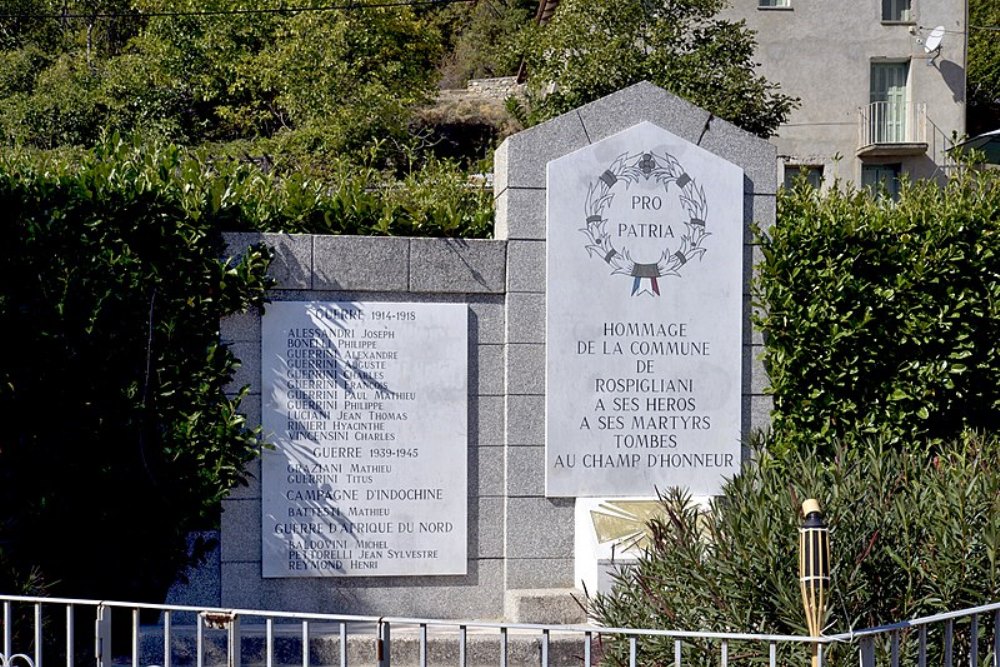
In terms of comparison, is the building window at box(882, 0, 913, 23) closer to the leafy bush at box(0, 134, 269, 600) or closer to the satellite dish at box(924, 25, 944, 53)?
the satellite dish at box(924, 25, 944, 53)

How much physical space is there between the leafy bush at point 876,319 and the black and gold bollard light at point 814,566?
12.9 feet

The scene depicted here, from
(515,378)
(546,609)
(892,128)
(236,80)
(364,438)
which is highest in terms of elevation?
(236,80)

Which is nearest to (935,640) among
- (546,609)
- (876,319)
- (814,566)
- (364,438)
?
(814,566)

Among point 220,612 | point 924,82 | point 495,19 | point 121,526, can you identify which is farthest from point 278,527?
point 495,19

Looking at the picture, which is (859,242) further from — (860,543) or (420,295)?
(860,543)

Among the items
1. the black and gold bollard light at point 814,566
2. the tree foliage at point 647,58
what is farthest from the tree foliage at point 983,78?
the black and gold bollard light at point 814,566

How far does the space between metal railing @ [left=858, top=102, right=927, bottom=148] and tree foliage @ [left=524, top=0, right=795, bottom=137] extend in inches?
285

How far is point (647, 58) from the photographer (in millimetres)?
16812

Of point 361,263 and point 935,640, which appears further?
point 361,263

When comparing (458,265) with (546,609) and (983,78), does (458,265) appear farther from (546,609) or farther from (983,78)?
(983,78)

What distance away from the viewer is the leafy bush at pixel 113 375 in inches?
282

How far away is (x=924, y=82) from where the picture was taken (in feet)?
80.4

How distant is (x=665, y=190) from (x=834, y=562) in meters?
3.79

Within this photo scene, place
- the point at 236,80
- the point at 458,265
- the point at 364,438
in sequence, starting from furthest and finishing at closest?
the point at 236,80 < the point at 458,265 < the point at 364,438
